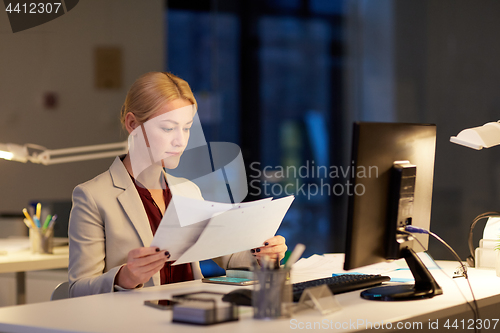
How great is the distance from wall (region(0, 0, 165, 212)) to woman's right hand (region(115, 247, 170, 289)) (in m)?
2.31

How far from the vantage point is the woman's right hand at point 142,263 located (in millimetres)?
1285

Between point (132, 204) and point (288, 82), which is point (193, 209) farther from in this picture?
point (288, 82)

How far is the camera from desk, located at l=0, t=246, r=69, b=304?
2268 mm

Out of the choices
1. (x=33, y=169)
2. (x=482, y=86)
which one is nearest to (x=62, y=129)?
(x=33, y=169)

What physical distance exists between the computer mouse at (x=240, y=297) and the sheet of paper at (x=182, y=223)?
0.19 m

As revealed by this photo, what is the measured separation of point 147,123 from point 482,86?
2.15 m

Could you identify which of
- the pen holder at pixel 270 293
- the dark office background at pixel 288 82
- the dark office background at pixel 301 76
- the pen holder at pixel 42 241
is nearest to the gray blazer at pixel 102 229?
the pen holder at pixel 270 293

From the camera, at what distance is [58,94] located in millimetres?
3455

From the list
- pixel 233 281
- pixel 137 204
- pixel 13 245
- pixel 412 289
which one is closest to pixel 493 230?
pixel 412 289

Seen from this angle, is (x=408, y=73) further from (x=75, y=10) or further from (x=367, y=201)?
(x=367, y=201)

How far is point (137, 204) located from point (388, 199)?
75 centimetres

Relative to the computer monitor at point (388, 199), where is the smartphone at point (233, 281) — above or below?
below

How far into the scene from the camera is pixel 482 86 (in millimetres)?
2984

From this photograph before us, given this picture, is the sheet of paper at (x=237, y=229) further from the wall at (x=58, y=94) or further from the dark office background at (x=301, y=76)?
the wall at (x=58, y=94)
